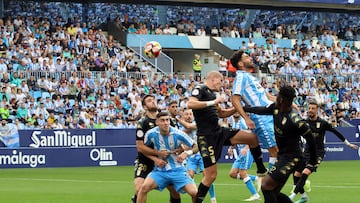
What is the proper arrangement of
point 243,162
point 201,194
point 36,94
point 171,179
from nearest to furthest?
1. point 171,179
2. point 201,194
3. point 243,162
4. point 36,94

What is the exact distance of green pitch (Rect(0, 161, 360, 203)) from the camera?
64.1 feet

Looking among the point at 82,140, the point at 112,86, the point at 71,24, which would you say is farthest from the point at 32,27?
the point at 82,140

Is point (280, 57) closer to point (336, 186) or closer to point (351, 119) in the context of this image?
point (351, 119)

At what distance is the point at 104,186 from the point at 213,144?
30.7 ft

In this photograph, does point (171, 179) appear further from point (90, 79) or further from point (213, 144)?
point (90, 79)

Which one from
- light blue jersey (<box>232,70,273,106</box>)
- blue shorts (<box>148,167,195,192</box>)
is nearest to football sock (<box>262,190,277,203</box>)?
blue shorts (<box>148,167,195,192</box>)

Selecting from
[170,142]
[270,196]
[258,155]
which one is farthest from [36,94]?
[270,196]

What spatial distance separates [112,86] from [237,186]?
17624 mm

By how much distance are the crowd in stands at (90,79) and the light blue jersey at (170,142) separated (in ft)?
71.3

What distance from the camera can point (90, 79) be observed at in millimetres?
39719

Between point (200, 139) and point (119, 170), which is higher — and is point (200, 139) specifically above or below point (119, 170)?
above

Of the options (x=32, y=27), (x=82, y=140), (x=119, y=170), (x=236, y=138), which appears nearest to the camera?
(x=236, y=138)

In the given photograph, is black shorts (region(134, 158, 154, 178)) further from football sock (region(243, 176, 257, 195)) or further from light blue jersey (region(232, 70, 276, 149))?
football sock (region(243, 176, 257, 195))

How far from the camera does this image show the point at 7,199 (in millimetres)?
19531
